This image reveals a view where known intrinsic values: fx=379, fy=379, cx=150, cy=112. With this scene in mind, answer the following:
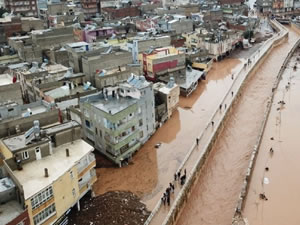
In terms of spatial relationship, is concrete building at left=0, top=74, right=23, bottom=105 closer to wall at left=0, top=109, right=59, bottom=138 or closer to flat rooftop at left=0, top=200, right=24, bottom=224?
wall at left=0, top=109, right=59, bottom=138

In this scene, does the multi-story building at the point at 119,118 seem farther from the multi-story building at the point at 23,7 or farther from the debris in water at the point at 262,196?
the multi-story building at the point at 23,7

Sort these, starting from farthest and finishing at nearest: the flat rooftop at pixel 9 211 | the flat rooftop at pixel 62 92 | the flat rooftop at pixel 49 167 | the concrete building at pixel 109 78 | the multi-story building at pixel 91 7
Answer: the multi-story building at pixel 91 7
the concrete building at pixel 109 78
the flat rooftop at pixel 62 92
the flat rooftop at pixel 49 167
the flat rooftop at pixel 9 211

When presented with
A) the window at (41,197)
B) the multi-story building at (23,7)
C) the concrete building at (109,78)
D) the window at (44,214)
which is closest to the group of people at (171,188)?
the window at (44,214)

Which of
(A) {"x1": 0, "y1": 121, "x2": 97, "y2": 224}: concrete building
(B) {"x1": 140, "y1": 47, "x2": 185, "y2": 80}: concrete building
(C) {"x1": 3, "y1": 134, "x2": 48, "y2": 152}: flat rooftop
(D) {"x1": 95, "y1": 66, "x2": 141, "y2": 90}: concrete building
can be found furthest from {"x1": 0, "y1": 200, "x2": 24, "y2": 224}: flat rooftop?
(B) {"x1": 140, "y1": 47, "x2": 185, "y2": 80}: concrete building

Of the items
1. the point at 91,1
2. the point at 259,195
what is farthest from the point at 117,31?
the point at 259,195

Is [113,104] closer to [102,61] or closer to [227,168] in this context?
[227,168]

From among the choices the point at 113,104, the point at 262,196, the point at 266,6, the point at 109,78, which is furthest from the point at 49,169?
the point at 266,6

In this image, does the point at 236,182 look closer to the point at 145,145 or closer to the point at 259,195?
the point at 259,195
